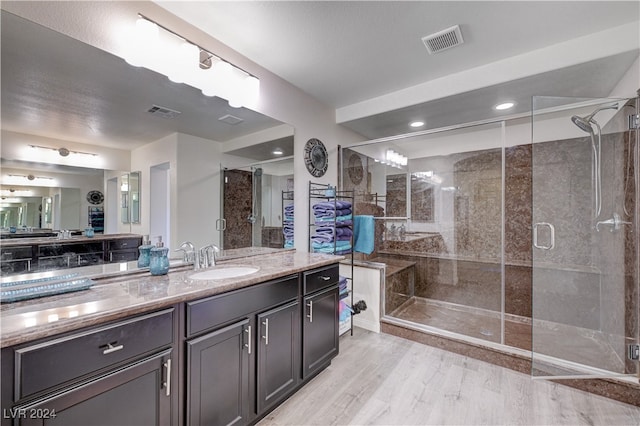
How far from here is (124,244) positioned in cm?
155

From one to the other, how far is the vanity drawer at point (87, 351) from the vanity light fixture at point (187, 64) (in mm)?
→ 1395

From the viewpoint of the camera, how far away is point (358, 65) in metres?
2.24

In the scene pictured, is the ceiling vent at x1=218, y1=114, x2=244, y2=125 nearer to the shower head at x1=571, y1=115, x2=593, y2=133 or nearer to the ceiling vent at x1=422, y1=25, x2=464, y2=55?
the ceiling vent at x1=422, y1=25, x2=464, y2=55

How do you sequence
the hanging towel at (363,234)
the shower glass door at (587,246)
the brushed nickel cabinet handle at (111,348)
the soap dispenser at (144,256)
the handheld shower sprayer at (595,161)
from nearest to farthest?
the brushed nickel cabinet handle at (111,348)
the soap dispenser at (144,256)
the shower glass door at (587,246)
the handheld shower sprayer at (595,161)
the hanging towel at (363,234)

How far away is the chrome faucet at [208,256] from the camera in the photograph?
1.76 metres

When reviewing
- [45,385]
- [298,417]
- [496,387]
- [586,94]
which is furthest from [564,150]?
[45,385]

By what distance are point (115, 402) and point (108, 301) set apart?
359 millimetres

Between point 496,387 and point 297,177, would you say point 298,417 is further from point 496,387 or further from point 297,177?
point 297,177

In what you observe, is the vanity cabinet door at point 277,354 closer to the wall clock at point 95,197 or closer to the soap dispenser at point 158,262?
the soap dispenser at point 158,262

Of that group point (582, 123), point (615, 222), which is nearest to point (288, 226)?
point (615, 222)

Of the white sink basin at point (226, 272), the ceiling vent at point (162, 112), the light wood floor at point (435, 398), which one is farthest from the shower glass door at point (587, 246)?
the ceiling vent at point (162, 112)

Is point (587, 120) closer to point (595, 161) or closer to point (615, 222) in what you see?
point (595, 161)

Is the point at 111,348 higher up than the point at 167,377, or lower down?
higher up

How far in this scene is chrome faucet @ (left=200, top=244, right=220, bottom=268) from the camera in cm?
176
